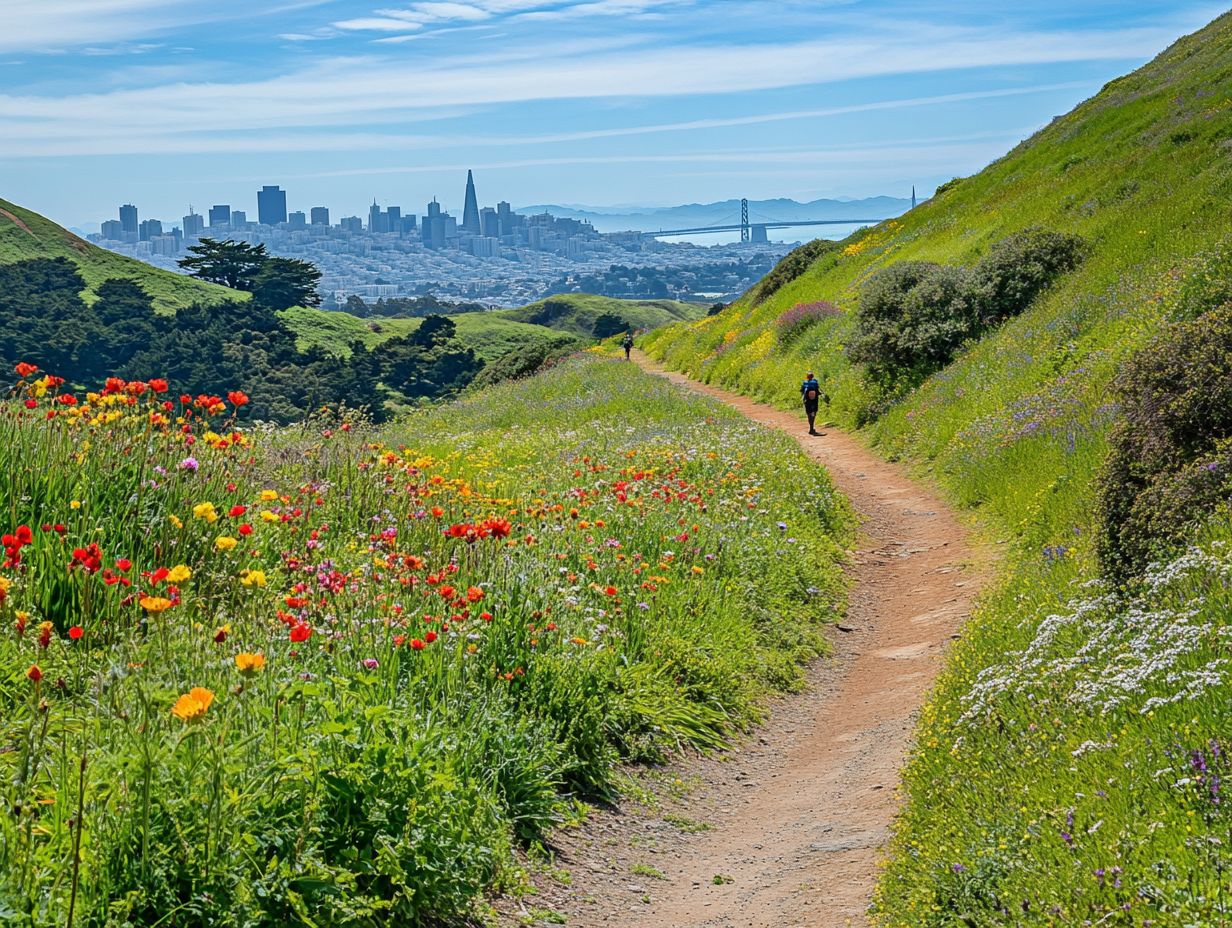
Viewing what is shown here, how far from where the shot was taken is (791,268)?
1822 inches

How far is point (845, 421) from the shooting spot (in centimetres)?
2242

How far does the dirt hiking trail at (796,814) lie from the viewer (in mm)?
5348

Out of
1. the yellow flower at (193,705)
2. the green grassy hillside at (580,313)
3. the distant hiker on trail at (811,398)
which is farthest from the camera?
the green grassy hillside at (580,313)

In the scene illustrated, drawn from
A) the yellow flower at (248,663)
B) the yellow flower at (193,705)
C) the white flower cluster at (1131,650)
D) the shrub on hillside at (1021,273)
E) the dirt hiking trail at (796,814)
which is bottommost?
the dirt hiking trail at (796,814)

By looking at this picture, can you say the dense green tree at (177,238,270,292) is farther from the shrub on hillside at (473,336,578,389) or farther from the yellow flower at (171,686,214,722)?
the yellow flower at (171,686,214,722)

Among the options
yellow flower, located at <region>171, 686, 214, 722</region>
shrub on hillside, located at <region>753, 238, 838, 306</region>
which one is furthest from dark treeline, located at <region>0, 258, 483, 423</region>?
yellow flower, located at <region>171, 686, 214, 722</region>

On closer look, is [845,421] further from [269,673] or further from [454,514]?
[269,673]

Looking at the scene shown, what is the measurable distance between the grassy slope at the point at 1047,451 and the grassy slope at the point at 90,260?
300 feet

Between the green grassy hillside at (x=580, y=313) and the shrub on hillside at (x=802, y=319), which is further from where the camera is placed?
the green grassy hillside at (x=580, y=313)

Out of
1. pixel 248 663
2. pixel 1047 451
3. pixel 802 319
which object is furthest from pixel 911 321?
pixel 248 663

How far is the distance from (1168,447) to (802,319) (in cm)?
2510

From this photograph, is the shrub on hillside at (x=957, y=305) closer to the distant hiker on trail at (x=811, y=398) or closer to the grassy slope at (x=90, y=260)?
the distant hiker on trail at (x=811, y=398)

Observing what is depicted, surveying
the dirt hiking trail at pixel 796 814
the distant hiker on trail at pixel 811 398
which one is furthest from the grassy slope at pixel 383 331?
the dirt hiking trail at pixel 796 814

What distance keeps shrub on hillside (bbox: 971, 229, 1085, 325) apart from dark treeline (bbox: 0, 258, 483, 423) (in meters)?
55.1
